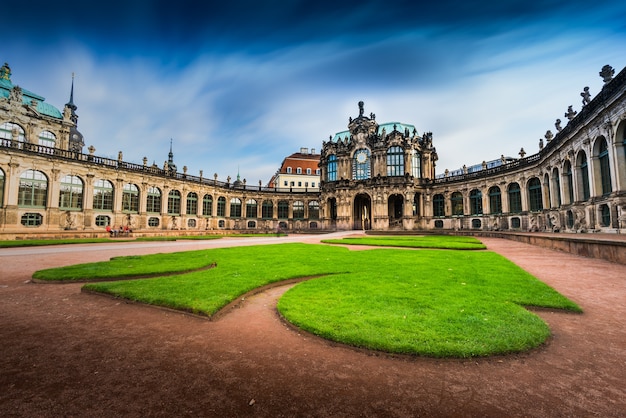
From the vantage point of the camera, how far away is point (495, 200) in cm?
4459

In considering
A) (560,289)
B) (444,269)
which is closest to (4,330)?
(444,269)

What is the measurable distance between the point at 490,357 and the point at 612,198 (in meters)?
25.8

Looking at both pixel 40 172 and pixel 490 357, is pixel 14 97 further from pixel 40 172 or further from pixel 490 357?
pixel 490 357

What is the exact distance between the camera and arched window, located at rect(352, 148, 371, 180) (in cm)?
5509

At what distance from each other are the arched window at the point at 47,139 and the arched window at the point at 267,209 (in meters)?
34.9

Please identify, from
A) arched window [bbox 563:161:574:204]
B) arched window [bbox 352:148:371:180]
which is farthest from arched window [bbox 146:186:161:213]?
arched window [bbox 563:161:574:204]

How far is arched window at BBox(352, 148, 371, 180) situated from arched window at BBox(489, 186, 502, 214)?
20.4 m

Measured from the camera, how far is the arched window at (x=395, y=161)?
5322cm

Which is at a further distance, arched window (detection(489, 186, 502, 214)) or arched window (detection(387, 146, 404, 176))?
arched window (detection(387, 146, 404, 176))

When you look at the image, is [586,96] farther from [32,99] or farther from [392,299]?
[32,99]

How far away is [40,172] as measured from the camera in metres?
34.7

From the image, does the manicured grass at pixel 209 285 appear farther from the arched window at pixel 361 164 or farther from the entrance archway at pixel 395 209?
the arched window at pixel 361 164

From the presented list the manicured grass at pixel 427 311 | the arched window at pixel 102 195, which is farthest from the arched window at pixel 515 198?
the arched window at pixel 102 195

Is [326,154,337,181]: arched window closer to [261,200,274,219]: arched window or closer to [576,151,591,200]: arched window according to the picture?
[261,200,274,219]: arched window
